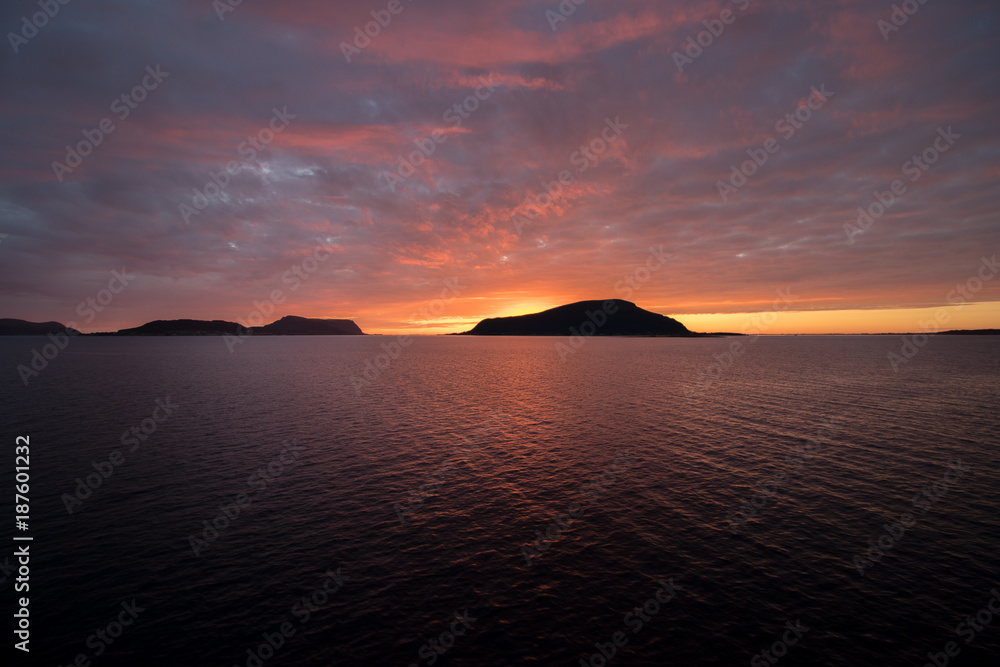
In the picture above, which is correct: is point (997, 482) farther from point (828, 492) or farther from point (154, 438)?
point (154, 438)

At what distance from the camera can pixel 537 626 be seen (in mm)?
21172

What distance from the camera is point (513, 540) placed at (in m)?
29.2

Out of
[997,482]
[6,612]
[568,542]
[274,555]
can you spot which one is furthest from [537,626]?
[997,482]

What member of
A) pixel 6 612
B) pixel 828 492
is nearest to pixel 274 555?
pixel 6 612

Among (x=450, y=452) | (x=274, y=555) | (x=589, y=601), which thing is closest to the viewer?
(x=589, y=601)

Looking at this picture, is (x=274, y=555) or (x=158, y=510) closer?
(x=274, y=555)

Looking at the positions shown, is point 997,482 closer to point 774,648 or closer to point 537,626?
point 774,648

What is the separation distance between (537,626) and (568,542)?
Answer: 27.6 ft

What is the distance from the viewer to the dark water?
20.1 m

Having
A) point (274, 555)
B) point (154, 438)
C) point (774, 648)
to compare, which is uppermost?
point (154, 438)

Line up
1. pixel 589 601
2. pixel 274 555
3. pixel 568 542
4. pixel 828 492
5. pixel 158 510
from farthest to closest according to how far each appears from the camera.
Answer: pixel 828 492
pixel 158 510
pixel 568 542
pixel 274 555
pixel 589 601

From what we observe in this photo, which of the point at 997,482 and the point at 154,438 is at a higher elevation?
the point at 154,438

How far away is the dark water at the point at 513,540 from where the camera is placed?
20.1 m

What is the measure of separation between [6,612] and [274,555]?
1235cm
